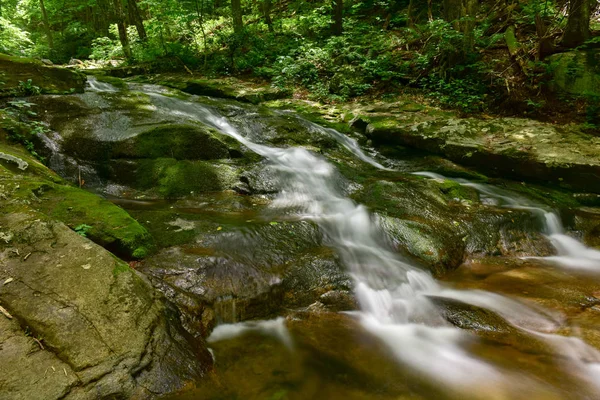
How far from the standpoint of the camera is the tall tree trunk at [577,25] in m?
7.80

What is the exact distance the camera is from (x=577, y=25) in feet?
26.4

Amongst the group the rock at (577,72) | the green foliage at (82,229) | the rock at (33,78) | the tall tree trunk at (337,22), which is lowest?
the green foliage at (82,229)

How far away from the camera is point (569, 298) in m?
3.98

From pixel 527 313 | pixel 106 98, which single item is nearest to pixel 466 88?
pixel 527 313

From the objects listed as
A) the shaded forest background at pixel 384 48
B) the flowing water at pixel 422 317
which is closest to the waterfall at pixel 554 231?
the flowing water at pixel 422 317

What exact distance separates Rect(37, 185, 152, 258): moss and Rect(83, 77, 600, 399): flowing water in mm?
1290

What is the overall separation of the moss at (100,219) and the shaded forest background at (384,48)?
8.00 meters

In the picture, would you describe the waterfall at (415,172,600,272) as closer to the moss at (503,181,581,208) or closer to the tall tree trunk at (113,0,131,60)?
the moss at (503,181,581,208)

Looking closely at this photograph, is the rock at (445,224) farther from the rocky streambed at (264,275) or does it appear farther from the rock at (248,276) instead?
the rock at (248,276)

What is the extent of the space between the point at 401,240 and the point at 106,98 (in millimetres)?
6494

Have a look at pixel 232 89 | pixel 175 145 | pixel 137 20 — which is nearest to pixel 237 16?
pixel 137 20

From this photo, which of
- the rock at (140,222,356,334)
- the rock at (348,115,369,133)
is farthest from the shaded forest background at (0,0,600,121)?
the rock at (140,222,356,334)

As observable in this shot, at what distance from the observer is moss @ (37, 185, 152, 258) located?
3484mm

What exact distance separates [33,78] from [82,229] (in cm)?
521
